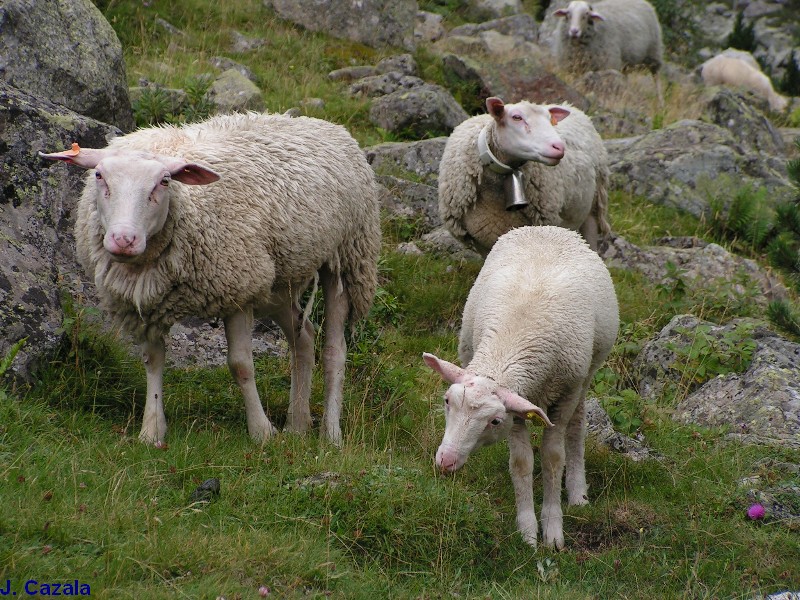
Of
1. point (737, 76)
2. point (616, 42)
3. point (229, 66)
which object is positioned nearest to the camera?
point (229, 66)

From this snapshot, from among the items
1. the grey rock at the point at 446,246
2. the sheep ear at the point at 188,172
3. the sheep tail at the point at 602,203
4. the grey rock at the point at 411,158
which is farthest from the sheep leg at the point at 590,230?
the sheep ear at the point at 188,172

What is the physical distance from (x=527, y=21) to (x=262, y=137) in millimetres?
16503

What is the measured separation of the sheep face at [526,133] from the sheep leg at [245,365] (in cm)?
328

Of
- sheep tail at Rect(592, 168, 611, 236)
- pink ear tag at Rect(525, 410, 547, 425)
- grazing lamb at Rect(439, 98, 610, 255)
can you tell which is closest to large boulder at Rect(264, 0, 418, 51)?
sheep tail at Rect(592, 168, 611, 236)

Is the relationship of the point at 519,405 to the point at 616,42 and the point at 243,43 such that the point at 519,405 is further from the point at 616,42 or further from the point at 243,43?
the point at 616,42

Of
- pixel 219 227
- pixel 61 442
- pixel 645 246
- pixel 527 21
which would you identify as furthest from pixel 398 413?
pixel 527 21

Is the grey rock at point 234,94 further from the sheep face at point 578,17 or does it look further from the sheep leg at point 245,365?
the sheep face at point 578,17

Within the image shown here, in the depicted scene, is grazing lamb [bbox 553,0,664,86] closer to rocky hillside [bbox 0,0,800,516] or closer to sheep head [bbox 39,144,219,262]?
rocky hillside [bbox 0,0,800,516]

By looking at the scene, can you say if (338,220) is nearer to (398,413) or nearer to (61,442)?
(398,413)

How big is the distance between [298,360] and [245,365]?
820 mm

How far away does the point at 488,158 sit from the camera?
8.37 metres

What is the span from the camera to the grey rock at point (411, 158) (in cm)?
1040

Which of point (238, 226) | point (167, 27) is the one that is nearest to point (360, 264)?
point (238, 226)

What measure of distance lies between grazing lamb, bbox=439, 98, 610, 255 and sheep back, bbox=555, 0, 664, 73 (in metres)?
8.59
